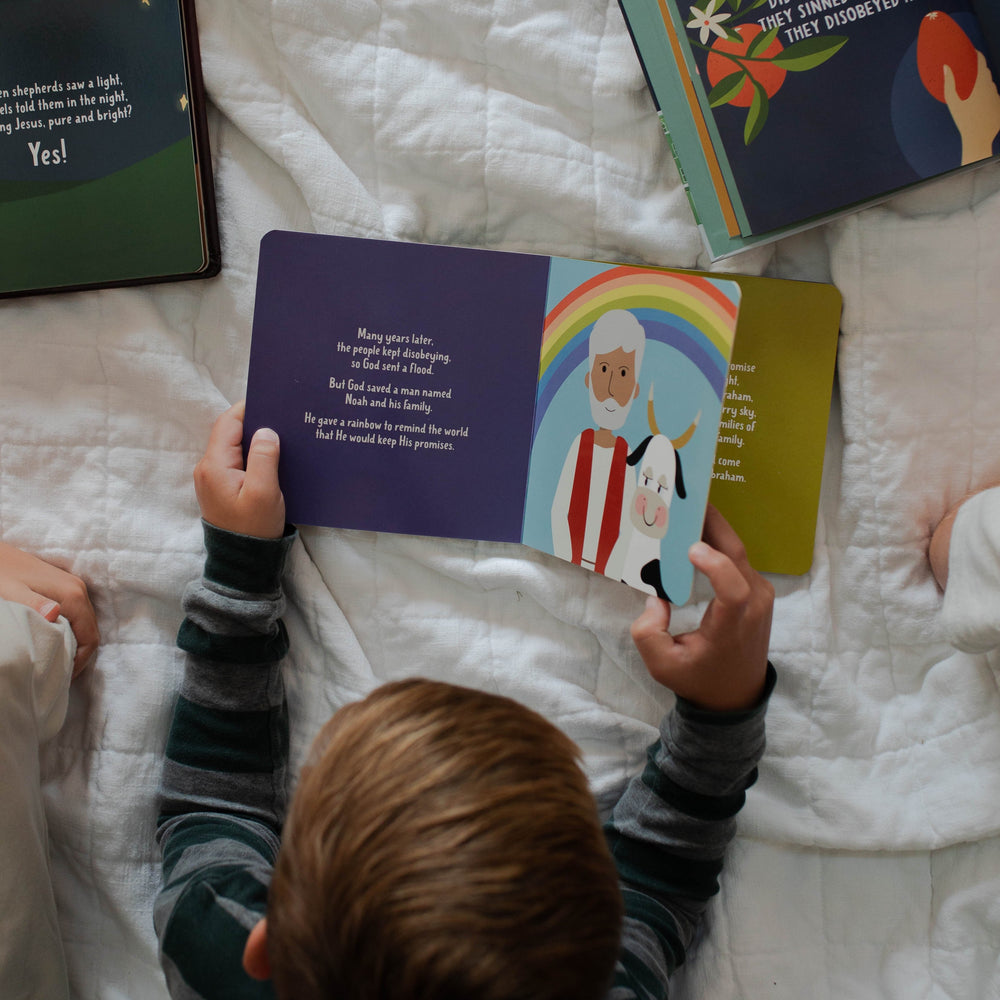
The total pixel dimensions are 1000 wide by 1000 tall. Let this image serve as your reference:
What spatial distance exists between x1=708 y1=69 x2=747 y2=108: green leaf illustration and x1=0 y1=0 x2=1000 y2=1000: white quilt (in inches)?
2.1

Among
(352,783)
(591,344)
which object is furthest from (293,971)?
(591,344)

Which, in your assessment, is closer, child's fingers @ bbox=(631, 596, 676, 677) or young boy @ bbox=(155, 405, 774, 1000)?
young boy @ bbox=(155, 405, 774, 1000)

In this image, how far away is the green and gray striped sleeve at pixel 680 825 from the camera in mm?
606

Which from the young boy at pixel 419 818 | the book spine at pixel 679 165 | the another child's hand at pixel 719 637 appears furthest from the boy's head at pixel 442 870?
the book spine at pixel 679 165

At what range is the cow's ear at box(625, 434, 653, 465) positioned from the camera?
2.06ft

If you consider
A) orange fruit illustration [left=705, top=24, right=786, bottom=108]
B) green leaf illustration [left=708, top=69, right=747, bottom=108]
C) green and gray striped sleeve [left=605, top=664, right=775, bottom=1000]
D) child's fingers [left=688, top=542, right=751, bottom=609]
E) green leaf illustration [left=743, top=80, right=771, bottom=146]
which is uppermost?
orange fruit illustration [left=705, top=24, right=786, bottom=108]

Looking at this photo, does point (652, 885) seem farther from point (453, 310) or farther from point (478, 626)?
point (453, 310)

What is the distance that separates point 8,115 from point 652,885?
801mm

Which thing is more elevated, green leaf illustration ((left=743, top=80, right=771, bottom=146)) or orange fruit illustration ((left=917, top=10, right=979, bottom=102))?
orange fruit illustration ((left=917, top=10, right=979, bottom=102))

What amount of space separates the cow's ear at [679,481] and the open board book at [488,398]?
0.05 metres

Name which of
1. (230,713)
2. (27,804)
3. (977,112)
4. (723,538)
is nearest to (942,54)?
(977,112)

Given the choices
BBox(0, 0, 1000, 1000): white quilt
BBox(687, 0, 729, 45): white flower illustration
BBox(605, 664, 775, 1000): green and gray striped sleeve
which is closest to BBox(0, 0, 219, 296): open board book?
BBox(0, 0, 1000, 1000): white quilt

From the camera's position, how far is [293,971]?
42 cm

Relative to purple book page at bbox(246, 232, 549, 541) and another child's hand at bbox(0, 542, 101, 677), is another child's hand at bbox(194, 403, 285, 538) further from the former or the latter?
another child's hand at bbox(0, 542, 101, 677)
